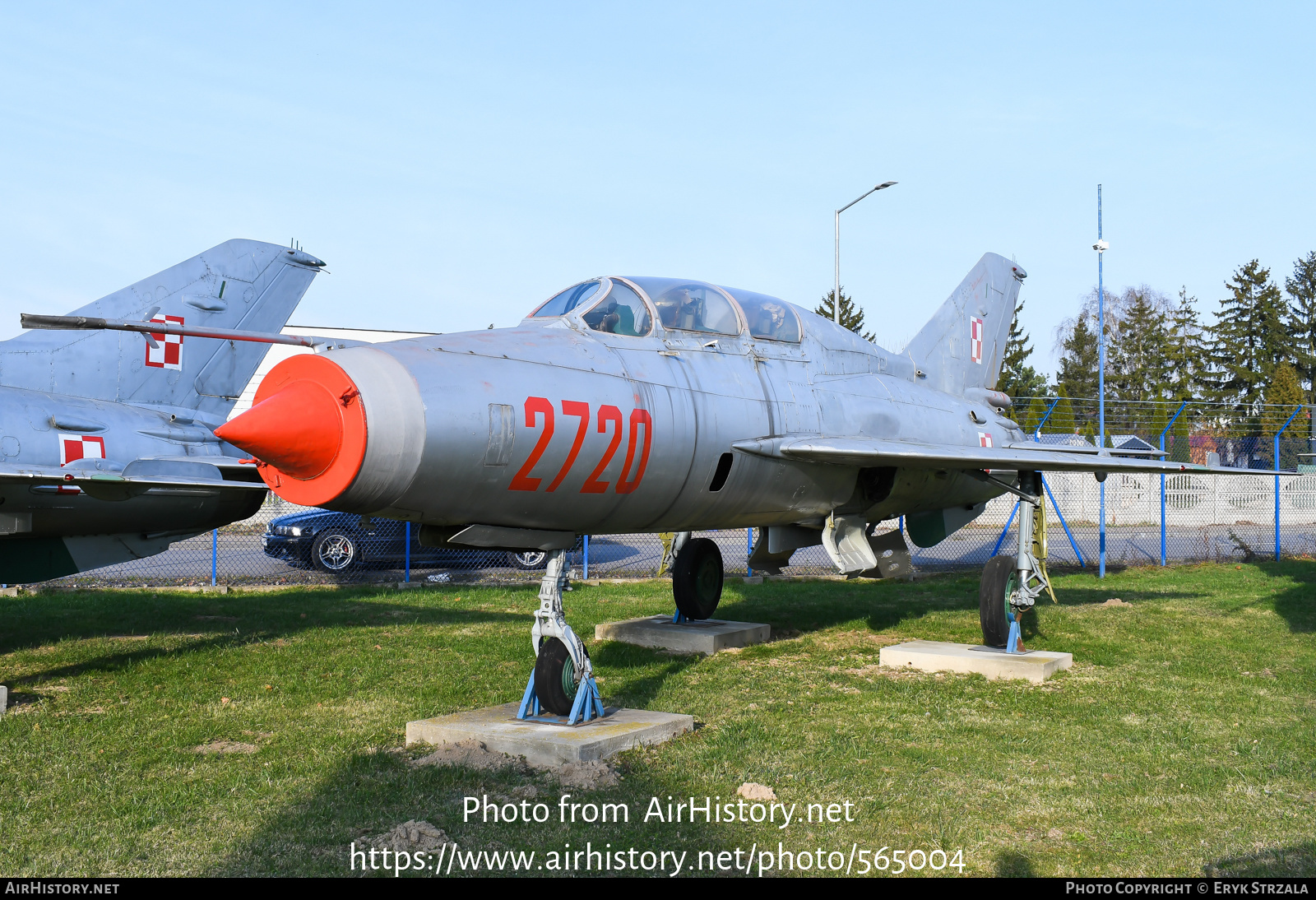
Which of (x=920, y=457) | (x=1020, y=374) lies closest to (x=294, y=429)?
(x=920, y=457)

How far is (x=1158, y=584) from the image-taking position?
16938 mm

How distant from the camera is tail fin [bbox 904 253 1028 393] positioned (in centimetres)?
1168

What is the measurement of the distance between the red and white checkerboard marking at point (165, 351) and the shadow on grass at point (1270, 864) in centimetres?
1061

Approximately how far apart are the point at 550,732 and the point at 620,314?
9.38ft

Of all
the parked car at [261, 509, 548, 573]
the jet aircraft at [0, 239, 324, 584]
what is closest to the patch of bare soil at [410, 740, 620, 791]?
the jet aircraft at [0, 239, 324, 584]

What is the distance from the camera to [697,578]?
11211 mm

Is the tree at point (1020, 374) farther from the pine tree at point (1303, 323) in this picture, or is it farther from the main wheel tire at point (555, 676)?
the main wheel tire at point (555, 676)

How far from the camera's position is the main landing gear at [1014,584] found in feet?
31.5

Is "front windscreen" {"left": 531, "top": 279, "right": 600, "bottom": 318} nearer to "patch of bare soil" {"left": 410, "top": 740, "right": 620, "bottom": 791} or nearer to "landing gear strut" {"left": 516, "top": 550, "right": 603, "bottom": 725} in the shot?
"landing gear strut" {"left": 516, "top": 550, "right": 603, "bottom": 725}

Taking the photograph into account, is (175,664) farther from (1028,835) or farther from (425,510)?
(1028,835)

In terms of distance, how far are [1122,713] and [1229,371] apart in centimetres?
6501

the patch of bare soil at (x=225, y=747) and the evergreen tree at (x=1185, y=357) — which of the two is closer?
the patch of bare soil at (x=225, y=747)

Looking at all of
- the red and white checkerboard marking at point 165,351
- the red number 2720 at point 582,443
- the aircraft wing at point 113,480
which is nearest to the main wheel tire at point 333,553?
the red and white checkerboard marking at point 165,351

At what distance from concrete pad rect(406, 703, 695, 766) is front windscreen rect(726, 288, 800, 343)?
321 cm
